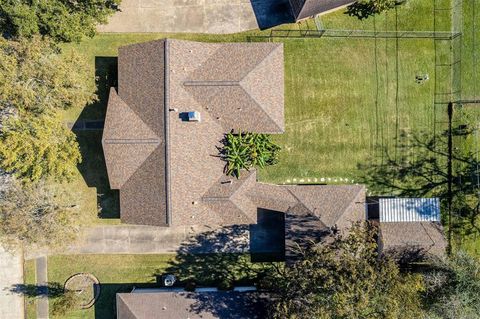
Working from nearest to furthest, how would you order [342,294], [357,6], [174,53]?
[342,294]
[174,53]
[357,6]

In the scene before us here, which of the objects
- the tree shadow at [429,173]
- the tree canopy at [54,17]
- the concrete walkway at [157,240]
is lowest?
the concrete walkway at [157,240]

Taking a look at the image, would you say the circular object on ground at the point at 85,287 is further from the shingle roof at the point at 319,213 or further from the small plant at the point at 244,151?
the shingle roof at the point at 319,213

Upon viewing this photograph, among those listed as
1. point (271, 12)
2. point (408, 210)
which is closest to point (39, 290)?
point (271, 12)

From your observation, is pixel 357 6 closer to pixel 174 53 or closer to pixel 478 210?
pixel 174 53

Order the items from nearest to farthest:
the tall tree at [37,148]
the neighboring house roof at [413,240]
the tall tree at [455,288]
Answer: the tall tree at [37,148], the tall tree at [455,288], the neighboring house roof at [413,240]

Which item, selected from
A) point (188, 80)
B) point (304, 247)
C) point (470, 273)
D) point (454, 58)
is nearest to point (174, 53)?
point (188, 80)

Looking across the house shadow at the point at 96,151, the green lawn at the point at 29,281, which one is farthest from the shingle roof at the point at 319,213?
the green lawn at the point at 29,281
